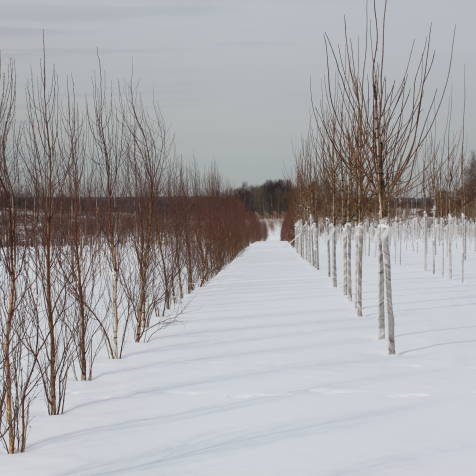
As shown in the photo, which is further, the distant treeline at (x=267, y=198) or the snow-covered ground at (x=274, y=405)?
the distant treeline at (x=267, y=198)

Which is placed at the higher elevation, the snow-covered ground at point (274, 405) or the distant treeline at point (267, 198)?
the distant treeline at point (267, 198)

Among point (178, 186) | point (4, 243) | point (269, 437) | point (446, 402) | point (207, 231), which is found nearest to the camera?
point (269, 437)

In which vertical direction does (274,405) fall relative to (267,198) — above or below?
below

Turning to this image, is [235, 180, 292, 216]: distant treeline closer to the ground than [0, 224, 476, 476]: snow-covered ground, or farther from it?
farther from it

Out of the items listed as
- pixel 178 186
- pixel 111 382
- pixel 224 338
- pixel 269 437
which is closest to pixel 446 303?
pixel 224 338

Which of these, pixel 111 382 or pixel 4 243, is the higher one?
pixel 4 243

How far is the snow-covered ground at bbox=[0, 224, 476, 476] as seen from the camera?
3746 mm

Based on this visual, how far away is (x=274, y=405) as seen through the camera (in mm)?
4859

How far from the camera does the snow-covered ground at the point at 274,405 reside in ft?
12.3

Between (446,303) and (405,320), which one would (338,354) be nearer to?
(405,320)

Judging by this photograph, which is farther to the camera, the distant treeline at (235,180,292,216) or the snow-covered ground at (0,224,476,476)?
the distant treeline at (235,180,292,216)

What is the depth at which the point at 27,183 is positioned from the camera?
16.9 ft

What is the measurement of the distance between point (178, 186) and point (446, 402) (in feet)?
29.5

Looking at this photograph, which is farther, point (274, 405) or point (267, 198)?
point (267, 198)
